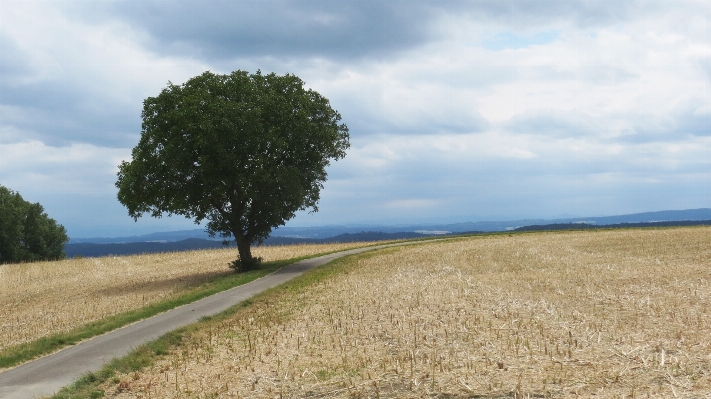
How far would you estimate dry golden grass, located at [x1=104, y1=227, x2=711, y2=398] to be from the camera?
448 inches

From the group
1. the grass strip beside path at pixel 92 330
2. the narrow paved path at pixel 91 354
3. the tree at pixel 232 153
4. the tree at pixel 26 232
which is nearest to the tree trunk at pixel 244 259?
the tree at pixel 232 153

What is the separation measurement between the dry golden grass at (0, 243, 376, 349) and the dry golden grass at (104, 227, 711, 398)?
836 cm

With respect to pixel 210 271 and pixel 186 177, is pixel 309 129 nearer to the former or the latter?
pixel 186 177

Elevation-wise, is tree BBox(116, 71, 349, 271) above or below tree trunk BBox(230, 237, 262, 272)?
above

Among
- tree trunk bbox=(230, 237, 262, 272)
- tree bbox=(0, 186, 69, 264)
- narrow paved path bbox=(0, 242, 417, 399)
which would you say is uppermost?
tree bbox=(0, 186, 69, 264)

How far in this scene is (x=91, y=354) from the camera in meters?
17.4

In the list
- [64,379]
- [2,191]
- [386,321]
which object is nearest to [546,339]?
[386,321]

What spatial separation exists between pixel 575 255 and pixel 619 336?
29322mm

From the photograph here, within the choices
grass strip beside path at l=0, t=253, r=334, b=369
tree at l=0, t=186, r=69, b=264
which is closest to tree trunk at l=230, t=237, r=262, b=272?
grass strip beside path at l=0, t=253, r=334, b=369

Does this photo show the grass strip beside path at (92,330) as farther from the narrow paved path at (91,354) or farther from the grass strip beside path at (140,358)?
the grass strip beside path at (140,358)

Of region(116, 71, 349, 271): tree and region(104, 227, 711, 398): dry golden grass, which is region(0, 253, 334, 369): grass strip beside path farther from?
region(116, 71, 349, 271): tree

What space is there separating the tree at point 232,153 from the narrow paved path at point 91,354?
14.5m

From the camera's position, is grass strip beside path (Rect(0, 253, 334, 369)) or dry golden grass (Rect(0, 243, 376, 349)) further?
dry golden grass (Rect(0, 243, 376, 349))

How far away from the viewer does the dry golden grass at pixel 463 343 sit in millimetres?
11391
